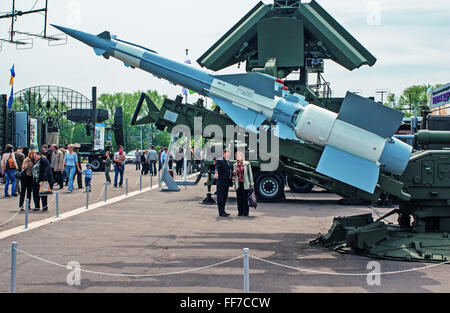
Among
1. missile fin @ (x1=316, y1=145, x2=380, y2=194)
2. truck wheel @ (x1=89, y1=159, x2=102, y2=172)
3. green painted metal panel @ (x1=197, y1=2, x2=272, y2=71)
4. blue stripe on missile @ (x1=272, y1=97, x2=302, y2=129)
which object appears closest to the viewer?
missile fin @ (x1=316, y1=145, x2=380, y2=194)

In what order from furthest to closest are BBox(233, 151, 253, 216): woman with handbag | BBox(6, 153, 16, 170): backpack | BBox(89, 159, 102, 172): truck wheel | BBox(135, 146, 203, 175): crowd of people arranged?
BBox(89, 159, 102, 172): truck wheel, BBox(135, 146, 203, 175): crowd of people, BBox(6, 153, 16, 170): backpack, BBox(233, 151, 253, 216): woman with handbag

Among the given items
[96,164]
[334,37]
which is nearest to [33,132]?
[96,164]

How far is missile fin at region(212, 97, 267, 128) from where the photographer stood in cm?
1158

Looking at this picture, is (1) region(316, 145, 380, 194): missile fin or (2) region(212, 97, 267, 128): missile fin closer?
(1) region(316, 145, 380, 194): missile fin

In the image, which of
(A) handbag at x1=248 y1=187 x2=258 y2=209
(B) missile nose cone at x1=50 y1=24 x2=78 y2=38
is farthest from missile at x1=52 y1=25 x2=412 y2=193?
(A) handbag at x1=248 y1=187 x2=258 y2=209

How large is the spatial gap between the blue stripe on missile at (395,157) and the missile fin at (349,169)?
0.82 ft

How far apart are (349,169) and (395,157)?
896mm

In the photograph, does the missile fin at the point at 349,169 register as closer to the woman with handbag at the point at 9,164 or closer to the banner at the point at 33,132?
the woman with handbag at the point at 9,164

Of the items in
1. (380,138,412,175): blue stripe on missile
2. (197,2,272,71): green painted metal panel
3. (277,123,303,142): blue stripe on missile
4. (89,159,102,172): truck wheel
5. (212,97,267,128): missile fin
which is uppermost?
(197,2,272,71): green painted metal panel

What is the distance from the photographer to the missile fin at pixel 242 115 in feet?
38.0

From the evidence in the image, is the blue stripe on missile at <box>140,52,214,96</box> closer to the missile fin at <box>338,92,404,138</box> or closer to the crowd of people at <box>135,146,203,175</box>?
the missile fin at <box>338,92,404,138</box>

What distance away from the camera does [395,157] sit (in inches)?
380

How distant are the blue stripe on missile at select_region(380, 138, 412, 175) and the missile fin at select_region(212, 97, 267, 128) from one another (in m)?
2.95

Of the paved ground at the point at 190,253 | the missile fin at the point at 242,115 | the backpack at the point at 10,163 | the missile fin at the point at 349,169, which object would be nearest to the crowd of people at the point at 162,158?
the backpack at the point at 10,163
